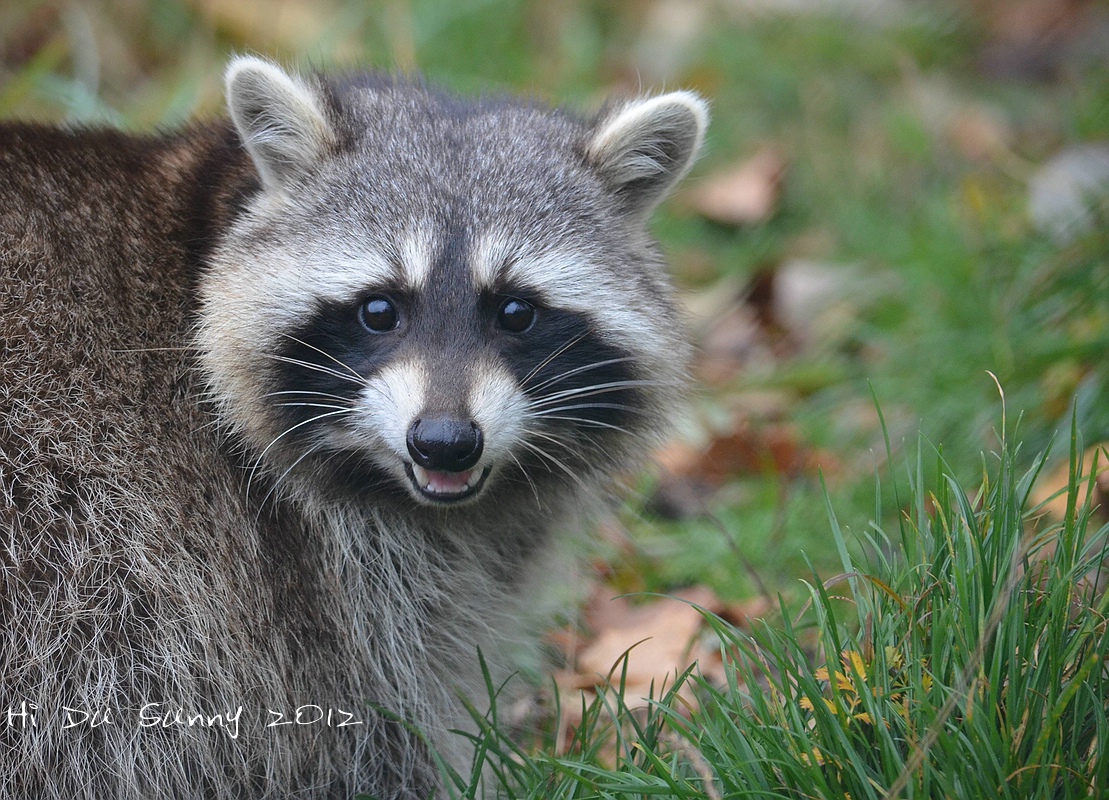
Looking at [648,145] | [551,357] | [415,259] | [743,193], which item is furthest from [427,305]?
[743,193]

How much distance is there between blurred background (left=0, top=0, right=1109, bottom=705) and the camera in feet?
17.8

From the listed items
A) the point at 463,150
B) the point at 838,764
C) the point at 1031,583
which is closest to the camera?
the point at 838,764

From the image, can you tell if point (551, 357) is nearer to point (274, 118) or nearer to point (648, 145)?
point (648, 145)

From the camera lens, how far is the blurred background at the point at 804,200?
5.43 metres

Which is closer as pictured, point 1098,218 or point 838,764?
point 838,764

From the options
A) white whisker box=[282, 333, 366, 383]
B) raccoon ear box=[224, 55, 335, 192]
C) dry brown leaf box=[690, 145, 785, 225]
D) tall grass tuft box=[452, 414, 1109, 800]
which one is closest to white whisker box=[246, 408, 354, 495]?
white whisker box=[282, 333, 366, 383]

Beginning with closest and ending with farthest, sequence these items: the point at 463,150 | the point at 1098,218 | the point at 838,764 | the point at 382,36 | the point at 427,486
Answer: the point at 838,764, the point at 427,486, the point at 463,150, the point at 1098,218, the point at 382,36

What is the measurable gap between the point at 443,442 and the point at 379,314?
0.59 metres

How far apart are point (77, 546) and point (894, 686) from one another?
8.10 feet

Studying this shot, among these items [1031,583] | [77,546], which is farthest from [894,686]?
[77,546]

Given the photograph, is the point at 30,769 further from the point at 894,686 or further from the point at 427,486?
the point at 894,686

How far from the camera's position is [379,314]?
12.4ft

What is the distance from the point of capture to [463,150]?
4016mm

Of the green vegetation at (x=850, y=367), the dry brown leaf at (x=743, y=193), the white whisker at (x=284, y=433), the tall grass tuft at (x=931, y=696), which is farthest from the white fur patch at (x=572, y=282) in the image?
the dry brown leaf at (x=743, y=193)
